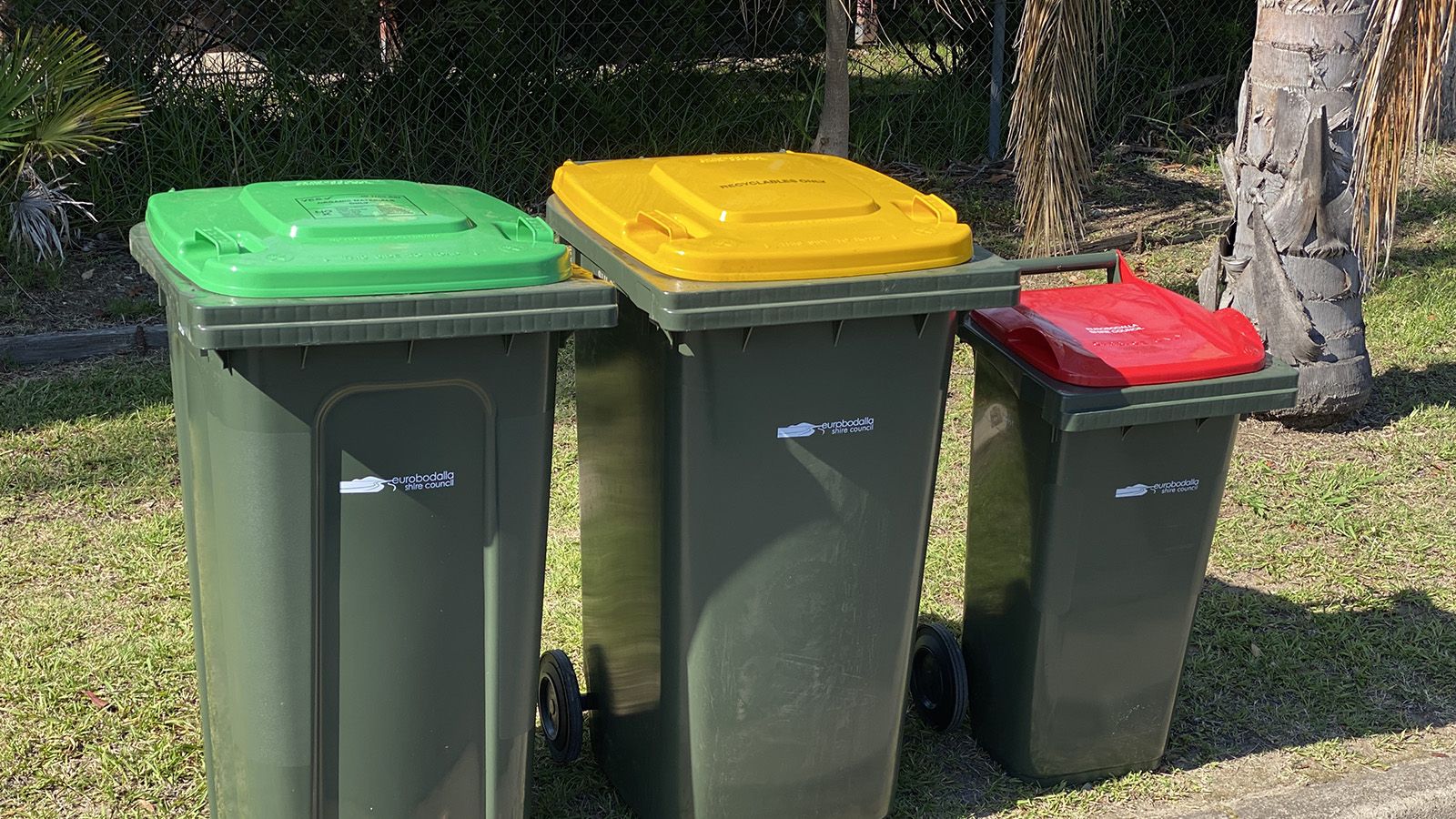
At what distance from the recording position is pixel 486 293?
2713 mm

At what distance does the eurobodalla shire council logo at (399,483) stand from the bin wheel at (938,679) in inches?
Result: 57.6

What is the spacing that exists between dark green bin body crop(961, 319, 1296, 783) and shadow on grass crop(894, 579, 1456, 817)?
132 mm

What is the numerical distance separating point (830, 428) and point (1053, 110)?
3663 mm

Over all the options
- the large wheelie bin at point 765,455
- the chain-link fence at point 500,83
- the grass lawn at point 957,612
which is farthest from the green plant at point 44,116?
the large wheelie bin at point 765,455

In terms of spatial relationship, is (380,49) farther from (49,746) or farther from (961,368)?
(49,746)

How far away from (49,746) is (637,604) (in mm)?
1614

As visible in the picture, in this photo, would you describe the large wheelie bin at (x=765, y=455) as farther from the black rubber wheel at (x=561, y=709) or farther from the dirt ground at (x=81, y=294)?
the dirt ground at (x=81, y=294)

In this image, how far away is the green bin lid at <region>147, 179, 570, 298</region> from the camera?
8.63 ft

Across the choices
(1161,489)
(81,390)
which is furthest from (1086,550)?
(81,390)

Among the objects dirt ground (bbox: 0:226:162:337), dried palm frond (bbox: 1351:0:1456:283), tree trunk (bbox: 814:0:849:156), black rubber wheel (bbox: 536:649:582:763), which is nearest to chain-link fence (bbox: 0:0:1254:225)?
tree trunk (bbox: 814:0:849:156)

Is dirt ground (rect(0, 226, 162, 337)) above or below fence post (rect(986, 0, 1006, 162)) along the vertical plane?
below

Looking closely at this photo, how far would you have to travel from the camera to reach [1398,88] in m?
4.18

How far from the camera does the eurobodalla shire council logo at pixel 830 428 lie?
9.96ft

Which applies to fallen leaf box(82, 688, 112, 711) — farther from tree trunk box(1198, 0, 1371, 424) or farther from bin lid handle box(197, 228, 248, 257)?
tree trunk box(1198, 0, 1371, 424)
